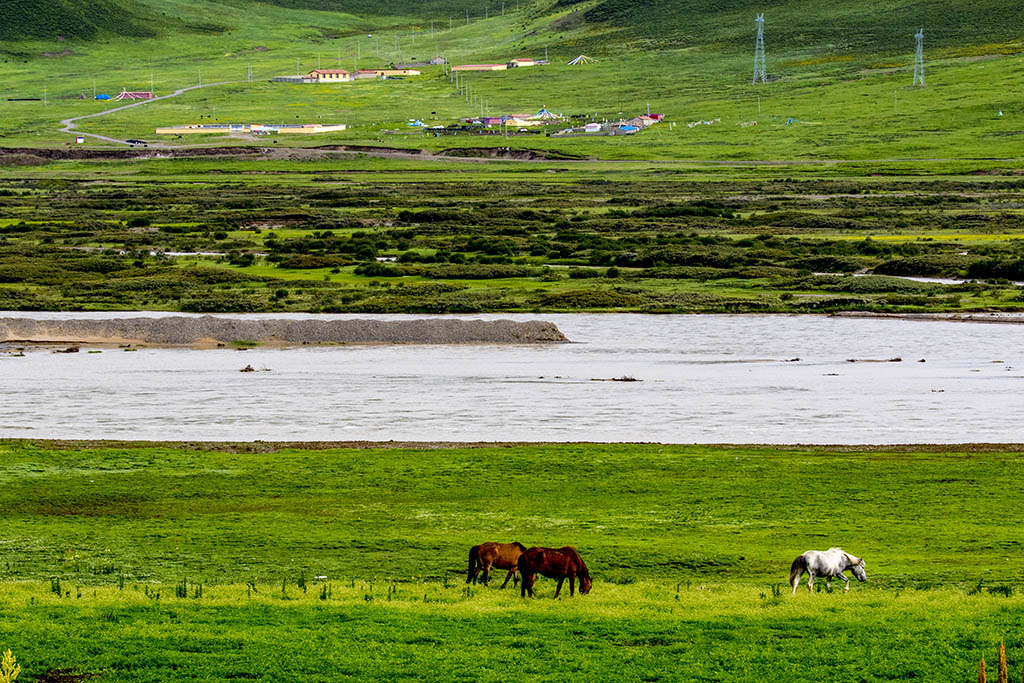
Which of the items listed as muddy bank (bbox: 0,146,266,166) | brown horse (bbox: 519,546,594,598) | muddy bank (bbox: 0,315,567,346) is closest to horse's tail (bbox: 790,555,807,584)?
brown horse (bbox: 519,546,594,598)

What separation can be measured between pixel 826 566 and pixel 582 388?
76.2ft

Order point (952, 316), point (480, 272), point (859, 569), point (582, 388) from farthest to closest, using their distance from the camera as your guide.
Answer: point (480, 272), point (952, 316), point (582, 388), point (859, 569)

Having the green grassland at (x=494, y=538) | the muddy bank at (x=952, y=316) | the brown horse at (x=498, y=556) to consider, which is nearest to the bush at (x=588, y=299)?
the muddy bank at (x=952, y=316)

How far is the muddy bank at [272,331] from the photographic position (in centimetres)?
5088

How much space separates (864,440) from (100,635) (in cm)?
2119

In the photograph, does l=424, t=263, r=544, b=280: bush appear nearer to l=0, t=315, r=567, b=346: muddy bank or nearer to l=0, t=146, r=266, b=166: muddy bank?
l=0, t=315, r=567, b=346: muddy bank

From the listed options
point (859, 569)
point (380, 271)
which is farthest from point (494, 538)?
point (380, 271)

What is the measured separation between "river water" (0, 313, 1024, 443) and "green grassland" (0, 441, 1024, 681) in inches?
166

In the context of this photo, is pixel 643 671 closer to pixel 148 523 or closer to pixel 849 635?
pixel 849 635

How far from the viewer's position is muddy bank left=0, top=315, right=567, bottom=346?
50875mm

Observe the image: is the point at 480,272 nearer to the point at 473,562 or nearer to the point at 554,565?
the point at 473,562

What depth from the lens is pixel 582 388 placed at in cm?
4066

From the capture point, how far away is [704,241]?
83938 millimetres

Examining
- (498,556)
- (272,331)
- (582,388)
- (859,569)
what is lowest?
(582,388)
